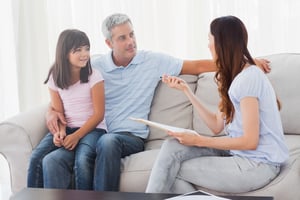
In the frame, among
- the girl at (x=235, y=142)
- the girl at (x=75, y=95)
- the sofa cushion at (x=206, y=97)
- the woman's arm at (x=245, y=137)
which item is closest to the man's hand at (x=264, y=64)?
the sofa cushion at (x=206, y=97)

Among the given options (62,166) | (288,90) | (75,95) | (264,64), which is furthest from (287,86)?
(62,166)

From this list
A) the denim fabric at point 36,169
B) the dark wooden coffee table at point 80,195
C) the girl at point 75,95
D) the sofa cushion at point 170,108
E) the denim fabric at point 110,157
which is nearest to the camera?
the dark wooden coffee table at point 80,195

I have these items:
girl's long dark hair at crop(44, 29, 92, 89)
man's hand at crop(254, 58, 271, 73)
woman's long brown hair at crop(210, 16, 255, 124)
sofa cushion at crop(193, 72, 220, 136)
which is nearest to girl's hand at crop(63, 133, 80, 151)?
girl's long dark hair at crop(44, 29, 92, 89)

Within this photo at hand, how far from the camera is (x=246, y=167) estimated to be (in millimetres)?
2121

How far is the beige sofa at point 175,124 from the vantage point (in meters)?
2.20

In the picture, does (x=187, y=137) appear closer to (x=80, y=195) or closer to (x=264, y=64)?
(x=80, y=195)

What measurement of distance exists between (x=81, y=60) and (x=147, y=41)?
85 cm

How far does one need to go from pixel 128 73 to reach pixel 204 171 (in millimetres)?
927

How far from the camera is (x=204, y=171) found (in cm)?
214

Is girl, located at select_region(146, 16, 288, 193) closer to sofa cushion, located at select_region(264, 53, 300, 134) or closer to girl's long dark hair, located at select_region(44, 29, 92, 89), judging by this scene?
sofa cushion, located at select_region(264, 53, 300, 134)

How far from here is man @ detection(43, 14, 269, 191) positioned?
A: 110 inches

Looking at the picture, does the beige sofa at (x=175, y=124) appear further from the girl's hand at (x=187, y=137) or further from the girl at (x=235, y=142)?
the girl's hand at (x=187, y=137)

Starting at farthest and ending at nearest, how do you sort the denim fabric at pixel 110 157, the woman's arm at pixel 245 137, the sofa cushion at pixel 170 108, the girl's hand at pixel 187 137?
the sofa cushion at pixel 170 108 → the denim fabric at pixel 110 157 → the girl's hand at pixel 187 137 → the woman's arm at pixel 245 137

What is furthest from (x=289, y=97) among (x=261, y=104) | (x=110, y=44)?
(x=110, y=44)
